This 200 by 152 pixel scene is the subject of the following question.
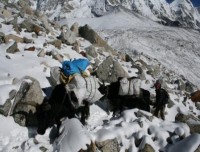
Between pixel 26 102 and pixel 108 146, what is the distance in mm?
2486

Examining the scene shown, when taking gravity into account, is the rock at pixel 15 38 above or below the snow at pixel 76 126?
below

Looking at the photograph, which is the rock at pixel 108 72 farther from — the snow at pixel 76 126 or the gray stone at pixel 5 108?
the gray stone at pixel 5 108

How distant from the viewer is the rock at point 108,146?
8352 millimetres

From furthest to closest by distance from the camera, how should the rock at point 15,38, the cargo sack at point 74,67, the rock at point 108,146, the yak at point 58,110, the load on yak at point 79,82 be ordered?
the rock at point 15,38
the cargo sack at point 74,67
the load on yak at point 79,82
the yak at point 58,110
the rock at point 108,146

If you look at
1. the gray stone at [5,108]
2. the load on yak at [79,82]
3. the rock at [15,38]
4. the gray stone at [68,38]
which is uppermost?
the load on yak at [79,82]

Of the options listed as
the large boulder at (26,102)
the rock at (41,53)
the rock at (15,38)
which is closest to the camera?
the large boulder at (26,102)

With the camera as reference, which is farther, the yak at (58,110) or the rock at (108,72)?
the rock at (108,72)

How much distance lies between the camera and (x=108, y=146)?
27.7ft

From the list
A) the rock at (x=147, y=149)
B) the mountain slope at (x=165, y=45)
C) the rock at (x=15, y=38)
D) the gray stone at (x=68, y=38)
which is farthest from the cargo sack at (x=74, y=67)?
the mountain slope at (x=165, y=45)

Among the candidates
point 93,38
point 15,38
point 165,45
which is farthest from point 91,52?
point 165,45

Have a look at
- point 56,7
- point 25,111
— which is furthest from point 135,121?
point 56,7

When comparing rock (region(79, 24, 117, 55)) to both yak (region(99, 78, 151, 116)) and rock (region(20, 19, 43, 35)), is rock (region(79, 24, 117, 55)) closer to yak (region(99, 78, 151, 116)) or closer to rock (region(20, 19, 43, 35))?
rock (region(20, 19, 43, 35))

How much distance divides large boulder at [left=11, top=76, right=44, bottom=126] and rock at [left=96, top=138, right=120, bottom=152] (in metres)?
1.93

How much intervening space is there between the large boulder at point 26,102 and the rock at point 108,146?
1.93 m
